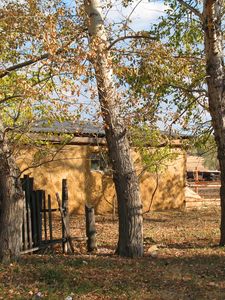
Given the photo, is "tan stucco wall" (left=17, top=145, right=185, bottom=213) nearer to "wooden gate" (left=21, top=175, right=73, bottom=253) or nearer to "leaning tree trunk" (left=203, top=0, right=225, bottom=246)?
"leaning tree trunk" (left=203, top=0, right=225, bottom=246)

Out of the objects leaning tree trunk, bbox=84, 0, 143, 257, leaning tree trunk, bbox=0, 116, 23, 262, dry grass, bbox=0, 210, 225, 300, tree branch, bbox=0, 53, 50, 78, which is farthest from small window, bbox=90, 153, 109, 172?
leaning tree trunk, bbox=0, 116, 23, 262

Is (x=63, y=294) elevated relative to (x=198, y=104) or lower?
lower

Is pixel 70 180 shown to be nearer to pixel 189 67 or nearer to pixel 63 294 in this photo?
pixel 189 67

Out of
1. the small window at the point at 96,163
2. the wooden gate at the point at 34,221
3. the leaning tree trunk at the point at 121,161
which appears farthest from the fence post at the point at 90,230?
the small window at the point at 96,163

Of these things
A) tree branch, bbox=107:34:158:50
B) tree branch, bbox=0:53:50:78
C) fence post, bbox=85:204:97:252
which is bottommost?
fence post, bbox=85:204:97:252

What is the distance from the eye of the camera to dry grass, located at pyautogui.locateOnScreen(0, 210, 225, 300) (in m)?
6.96

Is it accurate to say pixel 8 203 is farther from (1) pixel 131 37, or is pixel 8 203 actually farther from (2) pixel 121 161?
(1) pixel 131 37

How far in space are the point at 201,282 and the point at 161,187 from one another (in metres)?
13.4

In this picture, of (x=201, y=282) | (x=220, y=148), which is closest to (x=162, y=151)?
(x=220, y=148)

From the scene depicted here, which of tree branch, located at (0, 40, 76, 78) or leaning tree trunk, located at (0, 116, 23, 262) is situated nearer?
tree branch, located at (0, 40, 76, 78)

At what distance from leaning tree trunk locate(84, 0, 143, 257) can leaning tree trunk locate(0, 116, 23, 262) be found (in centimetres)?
198

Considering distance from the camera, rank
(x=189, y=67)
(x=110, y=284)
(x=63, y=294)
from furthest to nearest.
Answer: (x=189, y=67)
(x=110, y=284)
(x=63, y=294)

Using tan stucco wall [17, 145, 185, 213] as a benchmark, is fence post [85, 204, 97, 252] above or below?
below

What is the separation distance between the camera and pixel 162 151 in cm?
1664
